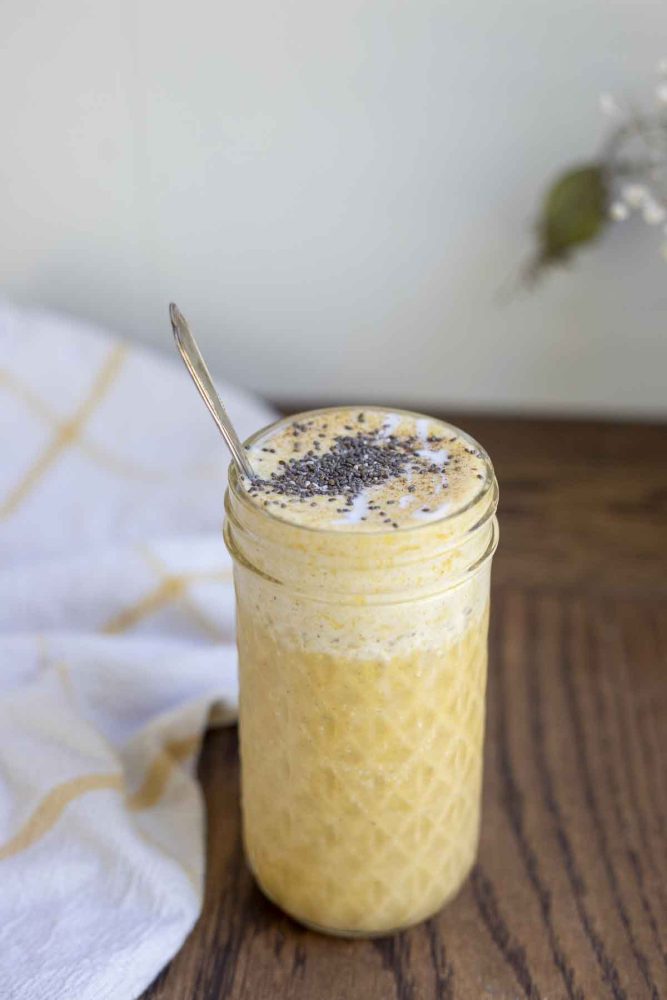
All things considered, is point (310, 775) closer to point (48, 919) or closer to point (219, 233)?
point (48, 919)

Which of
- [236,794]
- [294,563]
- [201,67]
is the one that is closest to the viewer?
[294,563]

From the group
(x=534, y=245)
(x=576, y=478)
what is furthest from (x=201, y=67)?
(x=576, y=478)

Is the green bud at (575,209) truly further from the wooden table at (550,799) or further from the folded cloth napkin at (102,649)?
the folded cloth napkin at (102,649)

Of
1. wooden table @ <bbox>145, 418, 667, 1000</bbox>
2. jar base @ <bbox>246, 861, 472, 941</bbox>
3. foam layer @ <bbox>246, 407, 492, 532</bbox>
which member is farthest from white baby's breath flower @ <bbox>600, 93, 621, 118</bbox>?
jar base @ <bbox>246, 861, 472, 941</bbox>

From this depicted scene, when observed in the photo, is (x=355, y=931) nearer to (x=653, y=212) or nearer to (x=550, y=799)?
(x=550, y=799)

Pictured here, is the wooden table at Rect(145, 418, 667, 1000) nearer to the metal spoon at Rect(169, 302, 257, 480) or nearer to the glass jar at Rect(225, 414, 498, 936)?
the glass jar at Rect(225, 414, 498, 936)

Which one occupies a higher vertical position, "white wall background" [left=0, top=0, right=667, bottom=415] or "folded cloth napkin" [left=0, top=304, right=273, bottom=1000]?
"white wall background" [left=0, top=0, right=667, bottom=415]

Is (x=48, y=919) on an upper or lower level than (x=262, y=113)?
lower
